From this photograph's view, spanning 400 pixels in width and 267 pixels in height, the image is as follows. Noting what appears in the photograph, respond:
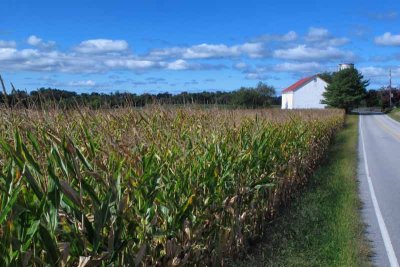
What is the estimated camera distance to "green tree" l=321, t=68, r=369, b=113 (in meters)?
101

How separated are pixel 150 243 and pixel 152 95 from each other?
5587 mm

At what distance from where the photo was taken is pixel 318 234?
8.25 meters

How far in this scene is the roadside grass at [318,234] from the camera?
6.91 m

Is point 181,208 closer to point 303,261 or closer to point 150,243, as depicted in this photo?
point 150,243

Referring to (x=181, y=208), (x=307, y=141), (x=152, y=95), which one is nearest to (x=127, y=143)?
(x=181, y=208)

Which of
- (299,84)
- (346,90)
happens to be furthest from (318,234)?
(299,84)

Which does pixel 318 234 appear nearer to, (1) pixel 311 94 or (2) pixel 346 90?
(2) pixel 346 90

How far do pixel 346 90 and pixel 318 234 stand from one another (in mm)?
97479

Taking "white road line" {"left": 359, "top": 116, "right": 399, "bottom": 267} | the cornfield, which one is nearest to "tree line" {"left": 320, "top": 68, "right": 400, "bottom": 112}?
"white road line" {"left": 359, "top": 116, "right": 399, "bottom": 267}

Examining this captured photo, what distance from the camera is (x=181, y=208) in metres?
4.62

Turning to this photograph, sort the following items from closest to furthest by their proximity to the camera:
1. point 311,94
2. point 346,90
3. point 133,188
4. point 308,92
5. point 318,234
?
point 133,188, point 318,234, point 346,90, point 311,94, point 308,92

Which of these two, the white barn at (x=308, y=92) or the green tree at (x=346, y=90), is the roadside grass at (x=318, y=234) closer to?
the green tree at (x=346, y=90)

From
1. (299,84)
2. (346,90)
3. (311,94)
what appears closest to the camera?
(346,90)

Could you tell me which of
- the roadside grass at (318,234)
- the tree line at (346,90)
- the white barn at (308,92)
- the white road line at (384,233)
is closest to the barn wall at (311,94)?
the white barn at (308,92)
